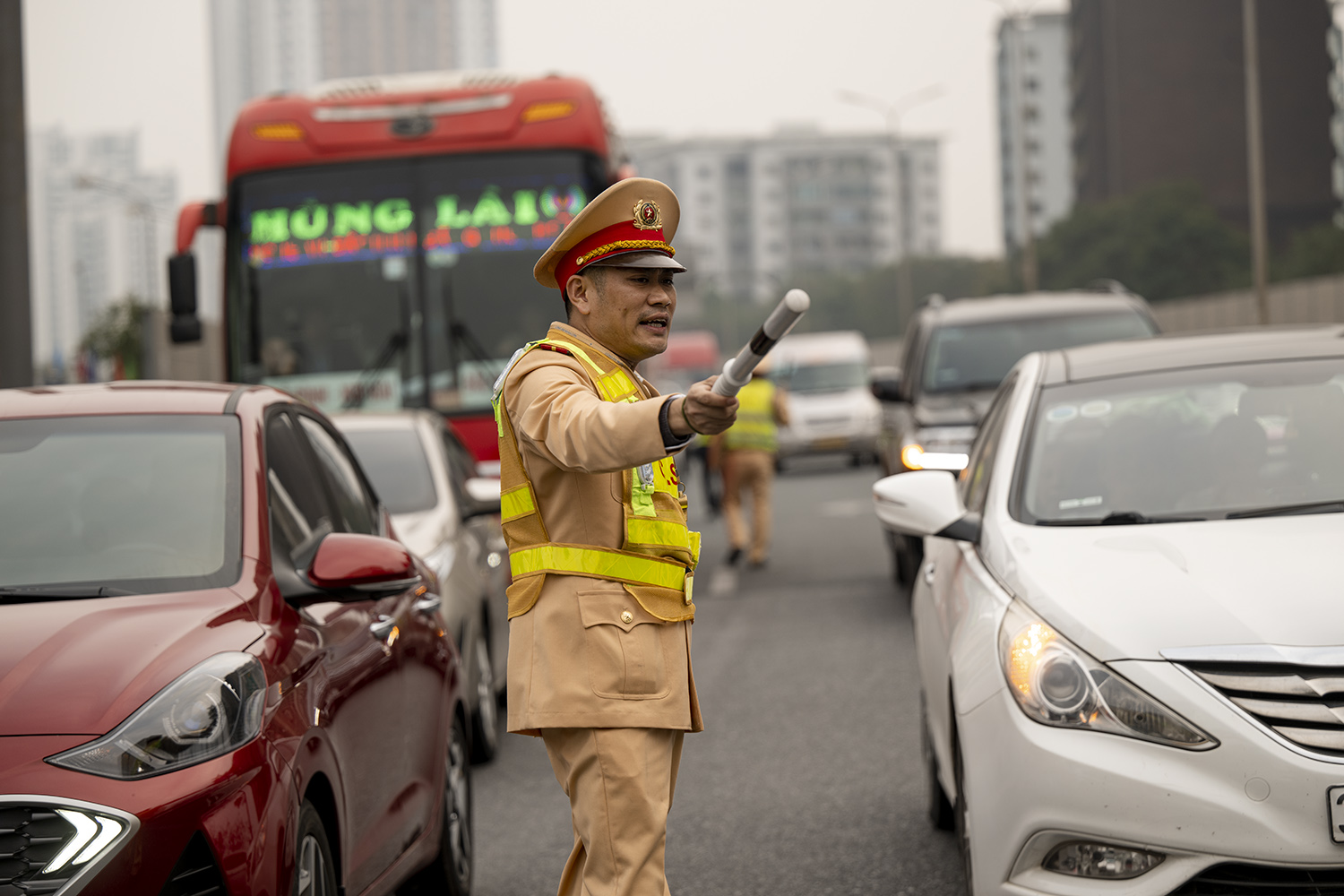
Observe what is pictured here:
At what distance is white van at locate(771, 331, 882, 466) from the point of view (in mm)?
31766

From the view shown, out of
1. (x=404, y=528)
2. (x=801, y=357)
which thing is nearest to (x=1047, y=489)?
(x=404, y=528)

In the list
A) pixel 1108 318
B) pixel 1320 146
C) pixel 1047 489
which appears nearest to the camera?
pixel 1047 489

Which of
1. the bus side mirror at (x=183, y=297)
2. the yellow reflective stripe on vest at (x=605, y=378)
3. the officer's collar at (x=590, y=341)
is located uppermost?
the bus side mirror at (x=183, y=297)

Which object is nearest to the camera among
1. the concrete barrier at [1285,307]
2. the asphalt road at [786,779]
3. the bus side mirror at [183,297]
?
the asphalt road at [786,779]

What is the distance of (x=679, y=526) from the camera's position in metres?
3.44

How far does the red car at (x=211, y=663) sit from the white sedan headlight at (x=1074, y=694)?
5.08 ft

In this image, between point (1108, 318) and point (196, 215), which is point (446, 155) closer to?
point (196, 215)

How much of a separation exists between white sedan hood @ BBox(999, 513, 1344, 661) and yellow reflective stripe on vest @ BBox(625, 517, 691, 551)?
1.16m

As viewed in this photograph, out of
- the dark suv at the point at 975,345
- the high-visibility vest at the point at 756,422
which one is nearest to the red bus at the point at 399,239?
the dark suv at the point at 975,345

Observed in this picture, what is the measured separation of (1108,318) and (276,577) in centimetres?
975

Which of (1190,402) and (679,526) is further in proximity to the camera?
(1190,402)

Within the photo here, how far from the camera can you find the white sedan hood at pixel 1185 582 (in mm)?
3941

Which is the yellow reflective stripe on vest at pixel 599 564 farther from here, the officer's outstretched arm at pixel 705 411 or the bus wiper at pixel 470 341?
the bus wiper at pixel 470 341

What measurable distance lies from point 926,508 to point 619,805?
2173 mm
